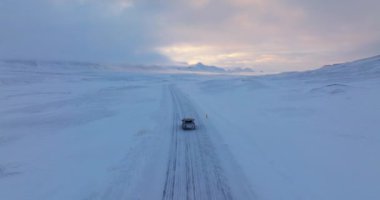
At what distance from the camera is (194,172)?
14461 millimetres

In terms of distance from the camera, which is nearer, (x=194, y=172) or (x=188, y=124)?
(x=194, y=172)

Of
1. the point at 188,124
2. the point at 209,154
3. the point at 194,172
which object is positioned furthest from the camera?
the point at 188,124

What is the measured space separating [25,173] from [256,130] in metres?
16.3

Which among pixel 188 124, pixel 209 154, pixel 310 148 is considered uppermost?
pixel 188 124

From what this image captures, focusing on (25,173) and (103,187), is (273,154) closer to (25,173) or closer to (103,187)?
(103,187)

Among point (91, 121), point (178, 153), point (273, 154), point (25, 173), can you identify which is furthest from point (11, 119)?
point (273, 154)

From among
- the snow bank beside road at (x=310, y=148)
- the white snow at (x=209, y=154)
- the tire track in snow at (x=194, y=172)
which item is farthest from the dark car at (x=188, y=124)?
the snow bank beside road at (x=310, y=148)

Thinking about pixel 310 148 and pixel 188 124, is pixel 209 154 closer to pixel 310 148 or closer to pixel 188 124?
pixel 310 148

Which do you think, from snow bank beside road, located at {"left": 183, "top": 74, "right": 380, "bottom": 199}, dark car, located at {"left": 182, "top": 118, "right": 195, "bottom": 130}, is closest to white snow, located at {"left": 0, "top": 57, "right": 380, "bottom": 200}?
snow bank beside road, located at {"left": 183, "top": 74, "right": 380, "bottom": 199}

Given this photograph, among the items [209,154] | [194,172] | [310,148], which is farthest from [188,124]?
[194,172]

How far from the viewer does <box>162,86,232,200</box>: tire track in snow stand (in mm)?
12053

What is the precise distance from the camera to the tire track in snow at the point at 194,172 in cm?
1205

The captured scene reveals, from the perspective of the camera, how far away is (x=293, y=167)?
15.6 metres

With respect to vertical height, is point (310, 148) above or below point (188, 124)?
below
